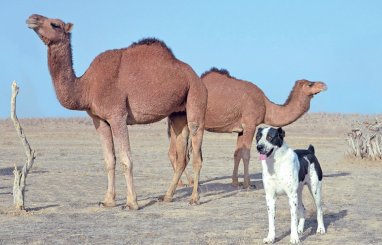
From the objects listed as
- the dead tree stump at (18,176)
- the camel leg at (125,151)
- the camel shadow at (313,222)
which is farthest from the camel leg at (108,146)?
the camel shadow at (313,222)

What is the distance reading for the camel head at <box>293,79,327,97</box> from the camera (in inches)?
671

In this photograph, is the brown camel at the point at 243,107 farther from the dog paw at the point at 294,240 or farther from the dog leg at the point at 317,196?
the dog paw at the point at 294,240

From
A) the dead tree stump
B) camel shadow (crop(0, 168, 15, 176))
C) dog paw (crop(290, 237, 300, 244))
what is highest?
the dead tree stump

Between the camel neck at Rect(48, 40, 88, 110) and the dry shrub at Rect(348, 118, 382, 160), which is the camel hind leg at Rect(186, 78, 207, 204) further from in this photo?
the dry shrub at Rect(348, 118, 382, 160)

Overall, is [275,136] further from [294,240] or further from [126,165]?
[126,165]

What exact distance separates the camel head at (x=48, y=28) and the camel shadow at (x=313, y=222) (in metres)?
4.83

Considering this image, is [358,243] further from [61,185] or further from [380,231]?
[61,185]

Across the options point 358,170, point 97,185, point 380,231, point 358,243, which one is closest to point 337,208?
point 380,231

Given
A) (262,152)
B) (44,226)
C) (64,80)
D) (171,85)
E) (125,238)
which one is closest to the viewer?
(262,152)

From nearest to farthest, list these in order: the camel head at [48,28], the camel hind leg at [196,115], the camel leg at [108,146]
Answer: the camel head at [48,28] → the camel leg at [108,146] → the camel hind leg at [196,115]

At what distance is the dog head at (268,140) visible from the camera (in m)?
9.22

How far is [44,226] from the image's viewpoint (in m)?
10.8

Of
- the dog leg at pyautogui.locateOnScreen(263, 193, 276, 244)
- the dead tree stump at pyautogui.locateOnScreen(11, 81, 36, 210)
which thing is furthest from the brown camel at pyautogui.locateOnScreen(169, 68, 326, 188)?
the dog leg at pyautogui.locateOnScreen(263, 193, 276, 244)

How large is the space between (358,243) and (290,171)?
1.26 metres
